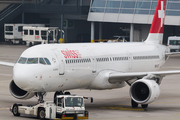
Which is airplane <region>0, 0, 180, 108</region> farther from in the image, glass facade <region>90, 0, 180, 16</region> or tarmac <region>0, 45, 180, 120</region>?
glass facade <region>90, 0, 180, 16</region>

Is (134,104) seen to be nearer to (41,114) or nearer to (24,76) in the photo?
(41,114)

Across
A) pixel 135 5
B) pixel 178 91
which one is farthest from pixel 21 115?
pixel 135 5

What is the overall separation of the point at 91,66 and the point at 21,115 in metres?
5.92

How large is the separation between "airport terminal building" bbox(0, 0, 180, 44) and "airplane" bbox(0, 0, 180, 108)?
41.9 m

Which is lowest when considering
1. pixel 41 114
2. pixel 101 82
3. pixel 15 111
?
pixel 15 111

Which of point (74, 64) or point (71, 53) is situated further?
point (71, 53)

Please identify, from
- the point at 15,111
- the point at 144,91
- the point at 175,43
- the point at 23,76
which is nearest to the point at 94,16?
the point at 175,43

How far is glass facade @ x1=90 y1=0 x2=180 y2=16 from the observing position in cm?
7094

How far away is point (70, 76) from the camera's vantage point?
25.6m

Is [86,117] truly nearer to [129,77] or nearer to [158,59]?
[129,77]

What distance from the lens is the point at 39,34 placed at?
288 ft

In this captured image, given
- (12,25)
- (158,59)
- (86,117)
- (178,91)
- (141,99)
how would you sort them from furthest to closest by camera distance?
(12,25)
(178,91)
(158,59)
(141,99)
(86,117)

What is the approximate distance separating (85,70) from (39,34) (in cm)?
6227

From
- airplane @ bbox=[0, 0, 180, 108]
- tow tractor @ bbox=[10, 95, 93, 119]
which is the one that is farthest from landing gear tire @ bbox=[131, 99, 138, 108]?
tow tractor @ bbox=[10, 95, 93, 119]
